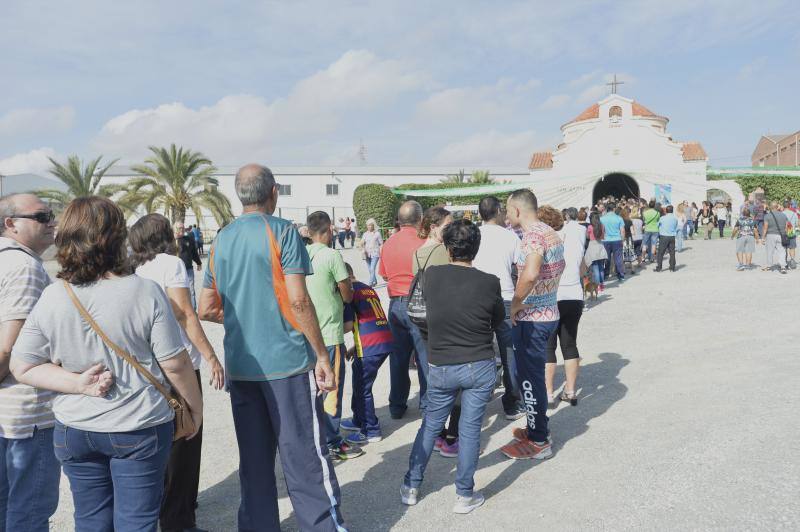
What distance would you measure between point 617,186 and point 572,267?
33.1m

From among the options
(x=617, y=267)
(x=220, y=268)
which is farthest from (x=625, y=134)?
(x=220, y=268)

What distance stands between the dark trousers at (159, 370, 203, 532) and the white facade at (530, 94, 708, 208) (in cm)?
2677

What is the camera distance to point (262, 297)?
9.62 ft

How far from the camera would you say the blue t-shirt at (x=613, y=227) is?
1289 centimetres

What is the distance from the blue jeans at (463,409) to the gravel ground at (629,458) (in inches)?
9.9

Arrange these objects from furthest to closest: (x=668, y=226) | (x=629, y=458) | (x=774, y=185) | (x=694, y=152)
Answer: (x=694, y=152)
(x=774, y=185)
(x=668, y=226)
(x=629, y=458)

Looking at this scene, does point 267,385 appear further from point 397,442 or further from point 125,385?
point 397,442

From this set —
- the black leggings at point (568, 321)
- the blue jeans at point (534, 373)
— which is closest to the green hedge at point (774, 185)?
the black leggings at point (568, 321)

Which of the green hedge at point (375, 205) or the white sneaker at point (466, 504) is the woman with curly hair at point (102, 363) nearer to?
the white sneaker at point (466, 504)

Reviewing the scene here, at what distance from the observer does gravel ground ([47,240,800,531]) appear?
342 cm

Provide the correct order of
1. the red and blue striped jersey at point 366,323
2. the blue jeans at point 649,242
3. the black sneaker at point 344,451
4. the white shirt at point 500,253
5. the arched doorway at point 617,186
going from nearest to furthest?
1. the black sneaker at point 344,451
2. the red and blue striped jersey at point 366,323
3. the white shirt at point 500,253
4. the blue jeans at point 649,242
5. the arched doorway at point 617,186

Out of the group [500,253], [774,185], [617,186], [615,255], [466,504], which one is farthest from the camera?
[617,186]

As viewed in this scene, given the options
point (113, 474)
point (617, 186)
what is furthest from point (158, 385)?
point (617, 186)

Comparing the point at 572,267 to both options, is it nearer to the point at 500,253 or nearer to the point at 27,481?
the point at 500,253
